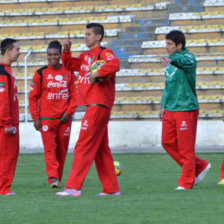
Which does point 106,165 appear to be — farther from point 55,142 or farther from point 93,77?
point 55,142

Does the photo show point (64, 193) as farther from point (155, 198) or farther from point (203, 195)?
point (203, 195)

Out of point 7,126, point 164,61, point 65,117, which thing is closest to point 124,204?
point 164,61

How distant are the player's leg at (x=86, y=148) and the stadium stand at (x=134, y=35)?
10.4 m

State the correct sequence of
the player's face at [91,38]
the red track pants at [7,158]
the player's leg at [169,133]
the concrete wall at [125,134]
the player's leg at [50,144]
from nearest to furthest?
the player's face at [91,38], the red track pants at [7,158], the player's leg at [169,133], the player's leg at [50,144], the concrete wall at [125,134]

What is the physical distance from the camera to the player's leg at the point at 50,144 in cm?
890

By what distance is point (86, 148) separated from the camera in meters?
6.93

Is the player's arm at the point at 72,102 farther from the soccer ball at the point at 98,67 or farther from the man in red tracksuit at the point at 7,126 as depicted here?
the soccer ball at the point at 98,67

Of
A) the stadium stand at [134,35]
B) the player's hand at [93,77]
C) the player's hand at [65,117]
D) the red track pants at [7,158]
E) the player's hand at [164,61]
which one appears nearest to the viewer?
the player's hand at [93,77]

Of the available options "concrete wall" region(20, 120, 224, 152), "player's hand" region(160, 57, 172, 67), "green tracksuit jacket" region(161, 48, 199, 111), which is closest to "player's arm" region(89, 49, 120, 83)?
"player's hand" region(160, 57, 172, 67)

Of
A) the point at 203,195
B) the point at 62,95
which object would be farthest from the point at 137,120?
the point at 203,195

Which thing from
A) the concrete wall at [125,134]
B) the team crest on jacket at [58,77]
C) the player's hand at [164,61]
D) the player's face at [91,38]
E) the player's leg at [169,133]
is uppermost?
the player's face at [91,38]

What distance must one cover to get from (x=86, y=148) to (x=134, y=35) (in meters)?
14.5

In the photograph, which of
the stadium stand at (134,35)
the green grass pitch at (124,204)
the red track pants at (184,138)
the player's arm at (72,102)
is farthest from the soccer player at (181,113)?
the stadium stand at (134,35)

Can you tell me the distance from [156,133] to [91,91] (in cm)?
1024
